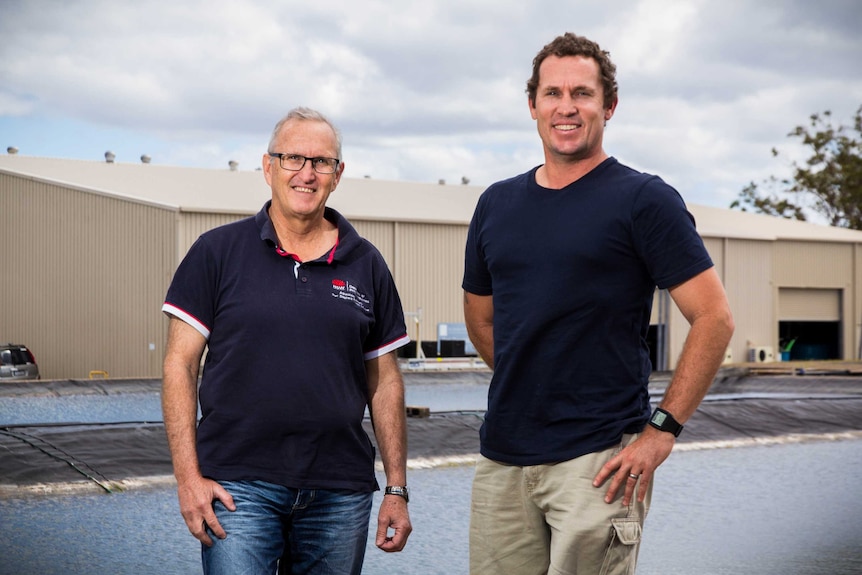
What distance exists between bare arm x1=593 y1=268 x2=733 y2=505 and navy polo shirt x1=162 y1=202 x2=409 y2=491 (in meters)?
0.71

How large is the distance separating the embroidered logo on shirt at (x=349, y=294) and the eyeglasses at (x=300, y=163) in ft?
1.06

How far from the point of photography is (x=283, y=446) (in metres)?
2.86

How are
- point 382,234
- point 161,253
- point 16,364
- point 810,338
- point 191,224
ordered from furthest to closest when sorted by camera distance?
point 810,338 < point 382,234 < point 191,224 < point 161,253 < point 16,364

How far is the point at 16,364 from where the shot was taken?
70.7 ft

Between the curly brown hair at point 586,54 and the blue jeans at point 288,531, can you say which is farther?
the curly brown hair at point 586,54

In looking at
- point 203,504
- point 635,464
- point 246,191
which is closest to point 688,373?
point 635,464

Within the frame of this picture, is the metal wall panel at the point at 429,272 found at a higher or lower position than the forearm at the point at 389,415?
higher

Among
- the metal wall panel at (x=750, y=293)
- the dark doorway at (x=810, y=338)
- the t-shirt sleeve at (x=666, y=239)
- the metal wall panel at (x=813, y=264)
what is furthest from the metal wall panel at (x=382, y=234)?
the t-shirt sleeve at (x=666, y=239)

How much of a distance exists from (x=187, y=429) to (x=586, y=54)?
1.52 metres

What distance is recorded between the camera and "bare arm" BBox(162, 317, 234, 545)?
2.77 metres

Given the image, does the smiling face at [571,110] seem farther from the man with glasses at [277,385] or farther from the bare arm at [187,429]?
the bare arm at [187,429]

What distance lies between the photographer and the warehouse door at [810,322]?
3659 cm

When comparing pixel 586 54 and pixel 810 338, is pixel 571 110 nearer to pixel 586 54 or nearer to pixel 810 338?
pixel 586 54

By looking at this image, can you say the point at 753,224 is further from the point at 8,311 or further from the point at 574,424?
the point at 574,424
